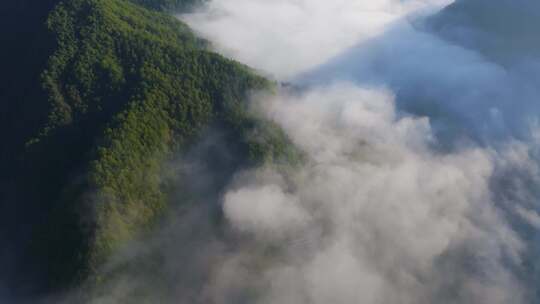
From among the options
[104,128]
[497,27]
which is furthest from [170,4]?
[497,27]

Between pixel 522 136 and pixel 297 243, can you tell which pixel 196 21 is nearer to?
pixel 297 243

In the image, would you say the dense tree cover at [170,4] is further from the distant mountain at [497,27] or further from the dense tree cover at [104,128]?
the distant mountain at [497,27]

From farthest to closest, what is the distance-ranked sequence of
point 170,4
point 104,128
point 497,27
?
point 170,4 → point 497,27 → point 104,128

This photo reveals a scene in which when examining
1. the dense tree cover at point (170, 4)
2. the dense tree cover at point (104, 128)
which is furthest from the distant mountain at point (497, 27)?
the dense tree cover at point (170, 4)

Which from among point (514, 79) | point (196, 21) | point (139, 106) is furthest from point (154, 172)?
point (514, 79)

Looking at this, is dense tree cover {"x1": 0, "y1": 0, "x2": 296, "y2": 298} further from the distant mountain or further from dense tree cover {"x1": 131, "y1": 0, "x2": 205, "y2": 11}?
the distant mountain

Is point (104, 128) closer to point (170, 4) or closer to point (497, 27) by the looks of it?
point (170, 4)

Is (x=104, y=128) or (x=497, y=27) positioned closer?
(x=104, y=128)

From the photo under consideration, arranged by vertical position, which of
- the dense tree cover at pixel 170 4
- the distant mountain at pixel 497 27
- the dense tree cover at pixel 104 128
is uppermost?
the dense tree cover at pixel 170 4
